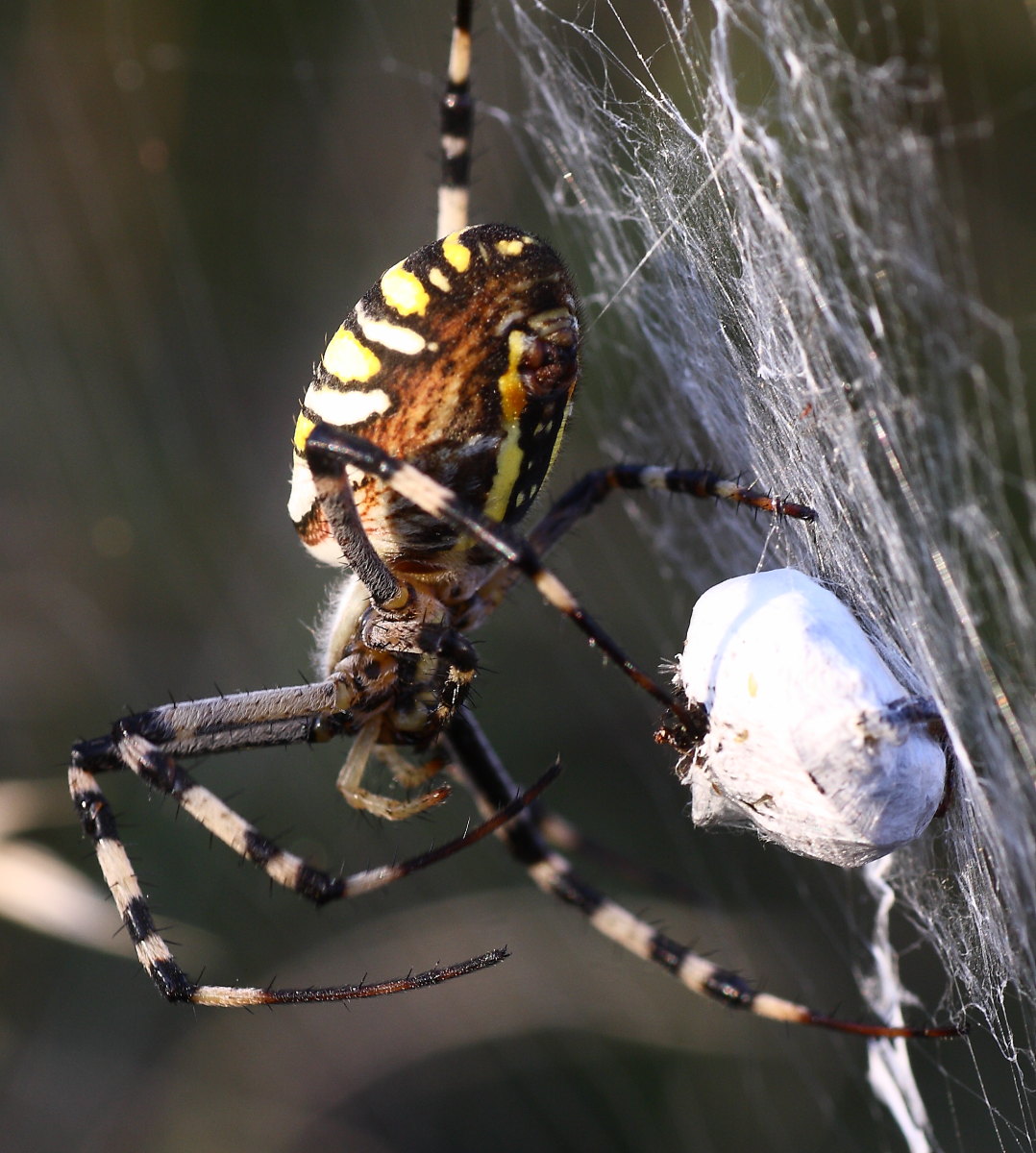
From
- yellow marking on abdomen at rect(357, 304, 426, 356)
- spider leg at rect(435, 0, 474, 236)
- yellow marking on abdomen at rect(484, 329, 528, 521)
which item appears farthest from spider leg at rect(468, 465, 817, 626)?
spider leg at rect(435, 0, 474, 236)

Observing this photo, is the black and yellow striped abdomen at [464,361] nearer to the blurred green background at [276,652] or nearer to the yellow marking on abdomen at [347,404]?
the yellow marking on abdomen at [347,404]

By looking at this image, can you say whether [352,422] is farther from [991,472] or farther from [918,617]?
[991,472]

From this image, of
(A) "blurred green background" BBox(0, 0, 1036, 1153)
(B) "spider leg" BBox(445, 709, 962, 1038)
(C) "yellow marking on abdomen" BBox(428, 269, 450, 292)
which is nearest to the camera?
(C) "yellow marking on abdomen" BBox(428, 269, 450, 292)

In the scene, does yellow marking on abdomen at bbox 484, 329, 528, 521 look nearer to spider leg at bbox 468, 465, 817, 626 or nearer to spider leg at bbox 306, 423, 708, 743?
spider leg at bbox 468, 465, 817, 626

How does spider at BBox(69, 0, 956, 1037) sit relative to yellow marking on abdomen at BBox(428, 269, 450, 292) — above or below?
below

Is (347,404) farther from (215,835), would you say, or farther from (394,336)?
(215,835)

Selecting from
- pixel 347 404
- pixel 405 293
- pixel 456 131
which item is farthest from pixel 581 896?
pixel 456 131
